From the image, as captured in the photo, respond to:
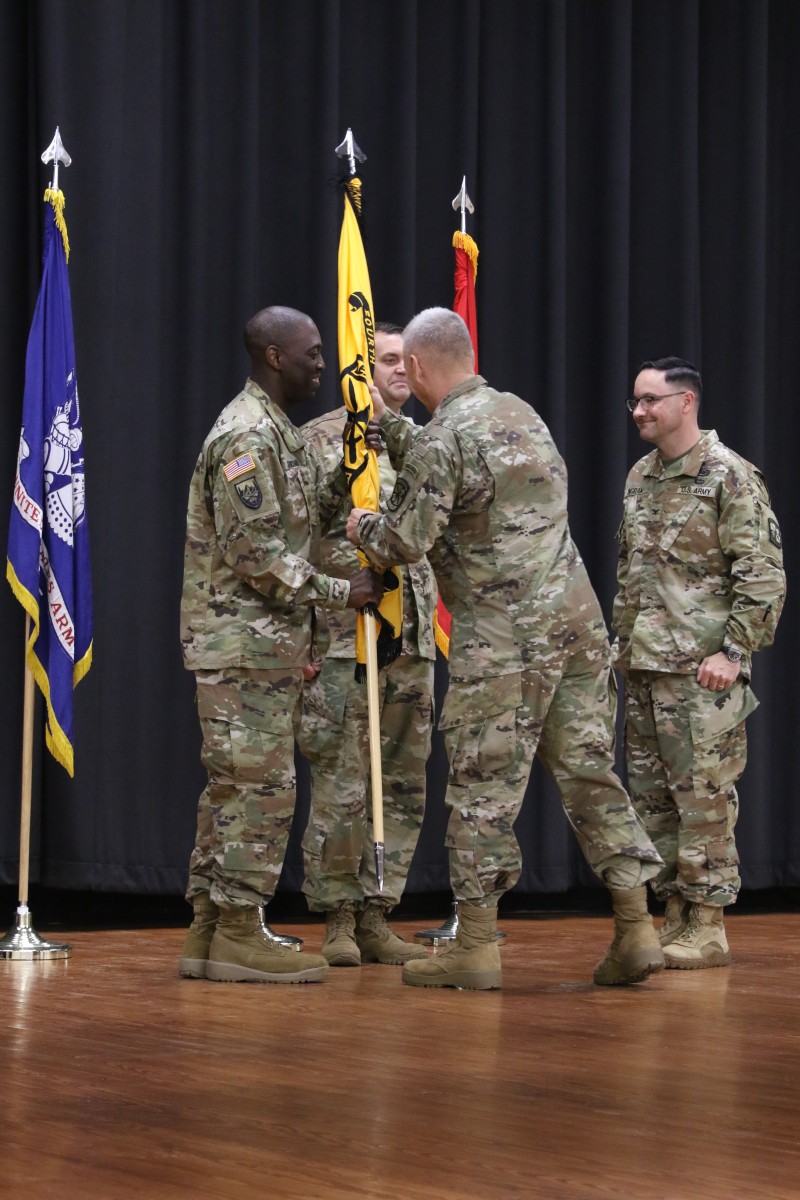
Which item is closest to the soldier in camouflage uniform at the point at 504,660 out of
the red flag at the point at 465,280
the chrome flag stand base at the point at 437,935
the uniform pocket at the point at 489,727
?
the uniform pocket at the point at 489,727

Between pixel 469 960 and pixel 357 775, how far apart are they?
71cm

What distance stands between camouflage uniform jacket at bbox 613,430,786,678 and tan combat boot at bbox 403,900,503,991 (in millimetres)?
1062

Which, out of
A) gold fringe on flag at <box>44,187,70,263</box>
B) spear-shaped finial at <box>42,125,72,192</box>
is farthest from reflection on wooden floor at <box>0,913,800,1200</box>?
spear-shaped finial at <box>42,125,72,192</box>

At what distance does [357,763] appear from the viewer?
4418mm

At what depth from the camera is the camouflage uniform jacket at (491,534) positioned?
12.4 feet

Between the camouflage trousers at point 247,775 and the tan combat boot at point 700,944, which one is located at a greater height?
the camouflage trousers at point 247,775

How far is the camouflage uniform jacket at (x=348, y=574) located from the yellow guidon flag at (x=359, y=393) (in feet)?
0.23

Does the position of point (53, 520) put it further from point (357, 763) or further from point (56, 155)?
point (357, 763)

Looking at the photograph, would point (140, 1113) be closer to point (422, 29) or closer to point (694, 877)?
point (694, 877)

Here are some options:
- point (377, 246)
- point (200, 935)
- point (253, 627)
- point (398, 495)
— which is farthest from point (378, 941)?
point (377, 246)

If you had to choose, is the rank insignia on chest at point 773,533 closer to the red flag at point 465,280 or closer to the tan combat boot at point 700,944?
the tan combat boot at point 700,944

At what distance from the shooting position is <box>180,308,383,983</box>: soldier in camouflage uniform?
12.7 feet

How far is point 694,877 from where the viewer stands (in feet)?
14.9

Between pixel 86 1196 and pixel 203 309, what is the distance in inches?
166
